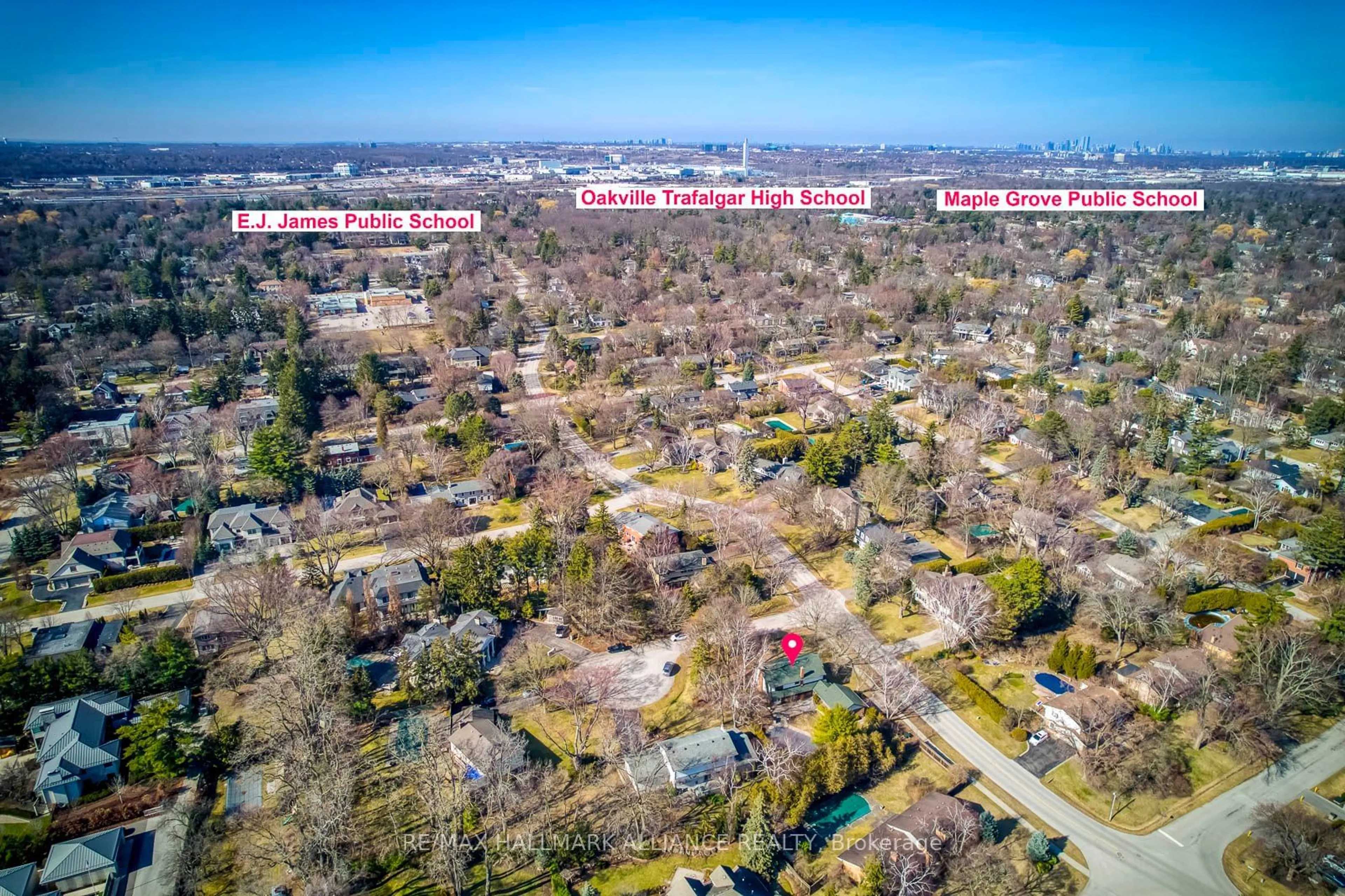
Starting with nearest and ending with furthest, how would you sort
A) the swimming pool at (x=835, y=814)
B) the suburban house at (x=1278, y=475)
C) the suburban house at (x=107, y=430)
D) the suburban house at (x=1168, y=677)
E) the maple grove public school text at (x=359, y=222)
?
the swimming pool at (x=835, y=814)
the suburban house at (x=1168, y=677)
the suburban house at (x=1278, y=475)
the suburban house at (x=107, y=430)
the maple grove public school text at (x=359, y=222)

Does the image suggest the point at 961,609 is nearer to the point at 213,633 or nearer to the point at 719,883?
the point at 719,883

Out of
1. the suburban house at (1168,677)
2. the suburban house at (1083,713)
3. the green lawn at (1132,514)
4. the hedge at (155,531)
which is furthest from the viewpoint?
the green lawn at (1132,514)

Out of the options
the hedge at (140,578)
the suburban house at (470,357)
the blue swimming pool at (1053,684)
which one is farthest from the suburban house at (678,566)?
the suburban house at (470,357)

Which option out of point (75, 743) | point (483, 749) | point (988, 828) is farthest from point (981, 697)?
point (75, 743)

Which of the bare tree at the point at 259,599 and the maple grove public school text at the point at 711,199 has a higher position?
the maple grove public school text at the point at 711,199

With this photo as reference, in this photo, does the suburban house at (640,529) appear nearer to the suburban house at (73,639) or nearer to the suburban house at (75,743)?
the suburban house at (75,743)

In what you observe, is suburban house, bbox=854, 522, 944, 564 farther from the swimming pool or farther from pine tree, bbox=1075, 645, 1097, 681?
the swimming pool

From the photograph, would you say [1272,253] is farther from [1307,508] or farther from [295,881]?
[295,881]
